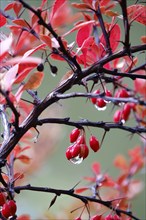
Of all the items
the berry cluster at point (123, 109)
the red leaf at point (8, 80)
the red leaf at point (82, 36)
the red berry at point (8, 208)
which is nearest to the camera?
the red leaf at point (8, 80)

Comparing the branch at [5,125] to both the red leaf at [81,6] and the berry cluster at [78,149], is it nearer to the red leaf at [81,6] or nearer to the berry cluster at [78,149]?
the berry cluster at [78,149]

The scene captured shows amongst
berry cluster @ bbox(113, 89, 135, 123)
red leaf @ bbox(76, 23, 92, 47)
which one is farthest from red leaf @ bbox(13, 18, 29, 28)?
berry cluster @ bbox(113, 89, 135, 123)

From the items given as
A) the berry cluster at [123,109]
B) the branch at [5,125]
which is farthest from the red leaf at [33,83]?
the berry cluster at [123,109]

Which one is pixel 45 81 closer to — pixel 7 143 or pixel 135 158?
pixel 135 158

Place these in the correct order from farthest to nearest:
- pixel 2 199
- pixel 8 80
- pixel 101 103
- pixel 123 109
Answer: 1. pixel 123 109
2. pixel 101 103
3. pixel 2 199
4. pixel 8 80

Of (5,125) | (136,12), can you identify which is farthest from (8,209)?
(136,12)

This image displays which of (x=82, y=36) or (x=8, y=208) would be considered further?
(x=82, y=36)

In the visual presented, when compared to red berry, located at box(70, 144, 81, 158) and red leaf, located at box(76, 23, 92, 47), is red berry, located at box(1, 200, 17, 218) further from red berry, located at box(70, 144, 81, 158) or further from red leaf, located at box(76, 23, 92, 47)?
red leaf, located at box(76, 23, 92, 47)

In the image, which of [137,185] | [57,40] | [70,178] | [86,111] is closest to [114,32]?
[57,40]

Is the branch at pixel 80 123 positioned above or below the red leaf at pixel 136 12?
below

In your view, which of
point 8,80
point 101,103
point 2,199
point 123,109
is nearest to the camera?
point 8,80

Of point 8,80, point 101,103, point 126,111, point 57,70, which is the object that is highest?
point 8,80

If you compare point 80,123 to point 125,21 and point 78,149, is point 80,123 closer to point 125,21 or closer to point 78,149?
point 78,149
